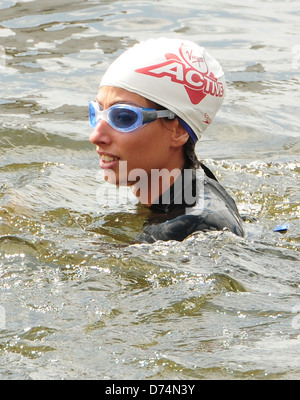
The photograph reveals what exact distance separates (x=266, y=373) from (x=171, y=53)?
2556 mm

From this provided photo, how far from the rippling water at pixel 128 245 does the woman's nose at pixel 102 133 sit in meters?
0.69

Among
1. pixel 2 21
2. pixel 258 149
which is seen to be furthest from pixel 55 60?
pixel 258 149

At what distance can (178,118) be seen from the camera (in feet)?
18.4

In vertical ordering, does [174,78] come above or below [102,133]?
above

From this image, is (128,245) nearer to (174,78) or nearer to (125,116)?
(125,116)

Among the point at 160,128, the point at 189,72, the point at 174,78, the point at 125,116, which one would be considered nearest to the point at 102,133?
the point at 125,116

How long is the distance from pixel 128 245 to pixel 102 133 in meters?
0.76

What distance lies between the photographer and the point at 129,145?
5453mm

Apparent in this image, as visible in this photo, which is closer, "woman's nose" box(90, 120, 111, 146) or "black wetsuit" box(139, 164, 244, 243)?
"black wetsuit" box(139, 164, 244, 243)

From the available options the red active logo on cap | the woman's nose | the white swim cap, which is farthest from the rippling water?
the red active logo on cap

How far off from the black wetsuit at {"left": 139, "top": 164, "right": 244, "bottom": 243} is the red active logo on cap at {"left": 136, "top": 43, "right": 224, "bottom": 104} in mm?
550

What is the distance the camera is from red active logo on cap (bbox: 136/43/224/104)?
5.52 metres

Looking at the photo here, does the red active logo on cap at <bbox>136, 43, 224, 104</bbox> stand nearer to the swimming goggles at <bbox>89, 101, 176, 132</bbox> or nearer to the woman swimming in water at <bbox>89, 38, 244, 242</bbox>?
the woman swimming in water at <bbox>89, 38, 244, 242</bbox>

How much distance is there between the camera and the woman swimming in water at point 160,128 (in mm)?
5406
